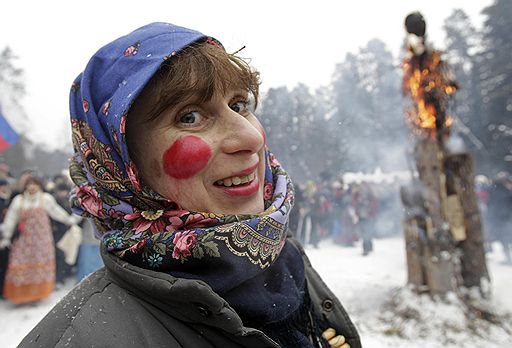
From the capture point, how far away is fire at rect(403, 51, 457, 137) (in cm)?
564

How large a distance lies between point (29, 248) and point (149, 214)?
5993 millimetres

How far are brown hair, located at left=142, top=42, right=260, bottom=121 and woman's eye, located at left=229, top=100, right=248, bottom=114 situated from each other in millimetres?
68

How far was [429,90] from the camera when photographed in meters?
5.66

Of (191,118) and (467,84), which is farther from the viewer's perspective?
(467,84)

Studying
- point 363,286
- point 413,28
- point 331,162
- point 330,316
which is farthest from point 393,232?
point 330,316

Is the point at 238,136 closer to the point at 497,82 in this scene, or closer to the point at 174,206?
the point at 174,206

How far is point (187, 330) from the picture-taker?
3.44 ft

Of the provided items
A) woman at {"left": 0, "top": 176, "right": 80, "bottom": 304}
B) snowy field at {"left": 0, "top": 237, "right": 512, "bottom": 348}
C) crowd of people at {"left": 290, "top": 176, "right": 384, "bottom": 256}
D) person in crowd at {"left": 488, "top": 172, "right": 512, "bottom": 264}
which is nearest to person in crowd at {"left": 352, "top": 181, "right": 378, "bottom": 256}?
crowd of people at {"left": 290, "top": 176, "right": 384, "bottom": 256}

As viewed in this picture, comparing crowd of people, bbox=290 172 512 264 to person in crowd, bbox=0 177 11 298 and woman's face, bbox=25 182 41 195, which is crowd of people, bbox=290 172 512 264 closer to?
woman's face, bbox=25 182 41 195

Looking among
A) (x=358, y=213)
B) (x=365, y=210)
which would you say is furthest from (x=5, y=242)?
(x=365, y=210)

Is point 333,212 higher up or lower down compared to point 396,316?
lower down

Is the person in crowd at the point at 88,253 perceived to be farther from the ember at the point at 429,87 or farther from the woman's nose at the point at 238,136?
the woman's nose at the point at 238,136

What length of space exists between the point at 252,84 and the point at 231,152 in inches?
15.4

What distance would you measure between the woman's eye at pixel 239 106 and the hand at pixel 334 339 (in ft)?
2.93
